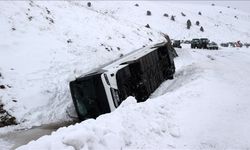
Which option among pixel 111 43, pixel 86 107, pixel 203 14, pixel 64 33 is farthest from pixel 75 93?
pixel 203 14

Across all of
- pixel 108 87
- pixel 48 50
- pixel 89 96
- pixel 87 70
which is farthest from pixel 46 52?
pixel 108 87

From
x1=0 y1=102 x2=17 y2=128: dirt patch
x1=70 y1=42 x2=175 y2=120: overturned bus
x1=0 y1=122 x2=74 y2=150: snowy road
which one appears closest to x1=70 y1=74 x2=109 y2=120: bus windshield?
x1=70 y1=42 x2=175 y2=120: overturned bus

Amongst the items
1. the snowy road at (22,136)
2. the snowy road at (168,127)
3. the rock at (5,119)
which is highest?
the snowy road at (168,127)

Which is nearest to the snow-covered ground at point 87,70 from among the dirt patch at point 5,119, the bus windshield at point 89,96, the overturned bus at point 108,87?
the dirt patch at point 5,119

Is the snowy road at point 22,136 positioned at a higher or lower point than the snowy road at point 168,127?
lower

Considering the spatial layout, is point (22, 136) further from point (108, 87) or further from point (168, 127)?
point (168, 127)

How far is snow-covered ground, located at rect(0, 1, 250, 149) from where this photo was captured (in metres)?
6.59

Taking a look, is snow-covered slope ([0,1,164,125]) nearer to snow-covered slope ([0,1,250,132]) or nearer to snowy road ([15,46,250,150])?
snow-covered slope ([0,1,250,132])

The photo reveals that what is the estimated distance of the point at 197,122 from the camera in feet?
25.5

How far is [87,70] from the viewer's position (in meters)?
17.8

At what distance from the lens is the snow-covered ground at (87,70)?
6.59m

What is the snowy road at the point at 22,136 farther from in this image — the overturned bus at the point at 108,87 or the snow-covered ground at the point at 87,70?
the overturned bus at the point at 108,87

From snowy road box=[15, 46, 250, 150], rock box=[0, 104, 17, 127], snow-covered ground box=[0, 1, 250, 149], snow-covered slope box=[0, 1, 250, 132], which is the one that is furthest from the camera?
snow-covered slope box=[0, 1, 250, 132]

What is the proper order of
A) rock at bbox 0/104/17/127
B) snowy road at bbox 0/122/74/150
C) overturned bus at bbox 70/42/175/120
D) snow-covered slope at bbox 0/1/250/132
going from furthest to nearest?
snow-covered slope at bbox 0/1/250/132, rock at bbox 0/104/17/127, overturned bus at bbox 70/42/175/120, snowy road at bbox 0/122/74/150
